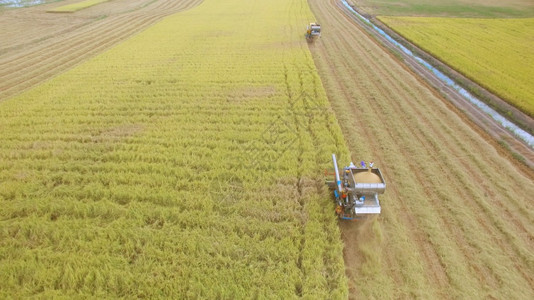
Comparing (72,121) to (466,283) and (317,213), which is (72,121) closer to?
(317,213)

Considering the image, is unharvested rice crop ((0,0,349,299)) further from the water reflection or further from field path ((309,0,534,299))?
the water reflection

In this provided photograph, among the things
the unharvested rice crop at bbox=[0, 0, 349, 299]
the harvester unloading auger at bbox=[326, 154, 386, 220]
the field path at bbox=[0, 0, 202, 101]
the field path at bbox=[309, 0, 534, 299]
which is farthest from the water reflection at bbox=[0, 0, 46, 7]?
the harvester unloading auger at bbox=[326, 154, 386, 220]

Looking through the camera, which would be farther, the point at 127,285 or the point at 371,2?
the point at 371,2

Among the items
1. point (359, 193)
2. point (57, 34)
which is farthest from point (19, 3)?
point (359, 193)

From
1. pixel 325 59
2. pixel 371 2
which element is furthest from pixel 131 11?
pixel 371 2

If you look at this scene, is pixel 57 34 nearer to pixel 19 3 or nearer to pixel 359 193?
pixel 19 3

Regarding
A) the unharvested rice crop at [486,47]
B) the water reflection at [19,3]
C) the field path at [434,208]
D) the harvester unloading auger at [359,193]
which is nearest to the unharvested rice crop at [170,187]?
the harvester unloading auger at [359,193]
